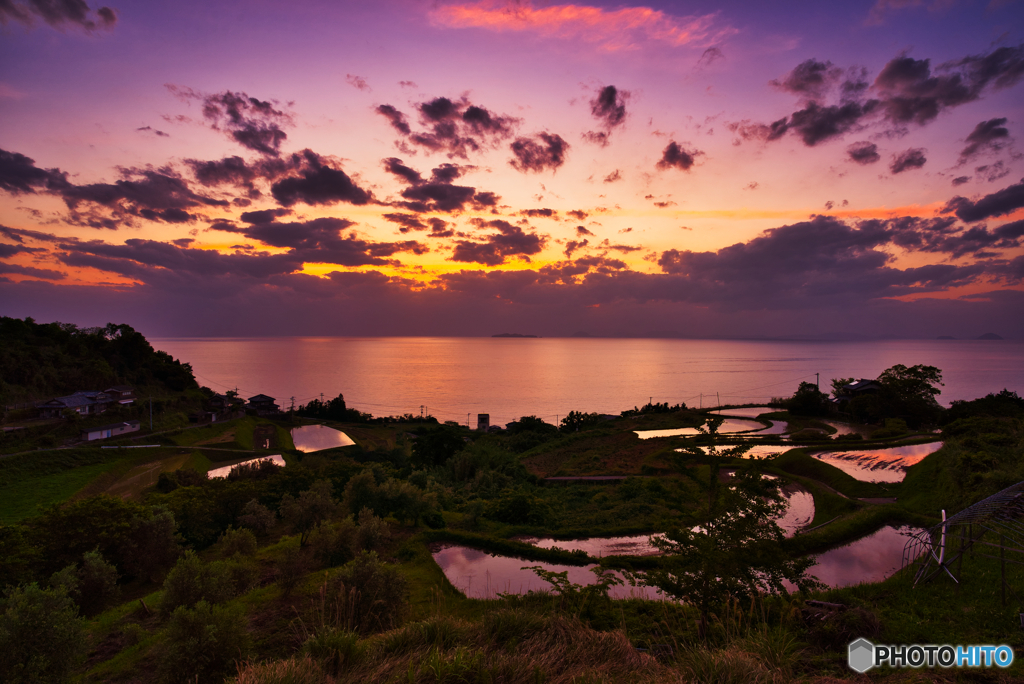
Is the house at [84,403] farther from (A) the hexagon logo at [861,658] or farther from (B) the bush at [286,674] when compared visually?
(A) the hexagon logo at [861,658]

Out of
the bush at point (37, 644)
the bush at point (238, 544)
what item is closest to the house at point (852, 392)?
the bush at point (238, 544)

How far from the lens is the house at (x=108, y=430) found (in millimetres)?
44228

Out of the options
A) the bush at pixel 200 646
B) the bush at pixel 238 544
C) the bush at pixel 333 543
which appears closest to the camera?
the bush at pixel 200 646

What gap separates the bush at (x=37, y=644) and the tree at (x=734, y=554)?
40.0ft

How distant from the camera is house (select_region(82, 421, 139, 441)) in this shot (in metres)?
44.2

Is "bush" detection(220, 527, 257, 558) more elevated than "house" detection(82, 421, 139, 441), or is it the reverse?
"bush" detection(220, 527, 257, 558)

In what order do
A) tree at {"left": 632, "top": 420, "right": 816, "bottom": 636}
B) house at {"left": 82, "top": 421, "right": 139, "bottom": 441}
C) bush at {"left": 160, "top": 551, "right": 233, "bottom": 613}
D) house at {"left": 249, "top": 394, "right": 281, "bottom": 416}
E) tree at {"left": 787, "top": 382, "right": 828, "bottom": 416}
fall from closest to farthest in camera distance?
tree at {"left": 632, "top": 420, "right": 816, "bottom": 636}, bush at {"left": 160, "top": 551, "right": 233, "bottom": 613}, house at {"left": 82, "top": 421, "right": 139, "bottom": 441}, tree at {"left": 787, "top": 382, "right": 828, "bottom": 416}, house at {"left": 249, "top": 394, "right": 281, "bottom": 416}

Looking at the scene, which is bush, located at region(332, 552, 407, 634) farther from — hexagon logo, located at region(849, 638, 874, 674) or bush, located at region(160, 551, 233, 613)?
hexagon logo, located at region(849, 638, 874, 674)

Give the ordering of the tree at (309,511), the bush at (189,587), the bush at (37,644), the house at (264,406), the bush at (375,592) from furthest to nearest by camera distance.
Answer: the house at (264,406), the tree at (309,511), the bush at (189,587), the bush at (375,592), the bush at (37,644)

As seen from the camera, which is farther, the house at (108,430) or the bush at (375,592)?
the house at (108,430)

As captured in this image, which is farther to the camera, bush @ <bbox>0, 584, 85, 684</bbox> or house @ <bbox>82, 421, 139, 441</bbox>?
house @ <bbox>82, 421, 139, 441</bbox>

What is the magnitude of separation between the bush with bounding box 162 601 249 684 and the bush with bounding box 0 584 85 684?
1.87m

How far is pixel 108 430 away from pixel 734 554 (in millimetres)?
61648

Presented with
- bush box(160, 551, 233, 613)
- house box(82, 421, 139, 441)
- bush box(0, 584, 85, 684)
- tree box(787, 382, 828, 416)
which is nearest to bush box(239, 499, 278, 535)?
bush box(160, 551, 233, 613)
